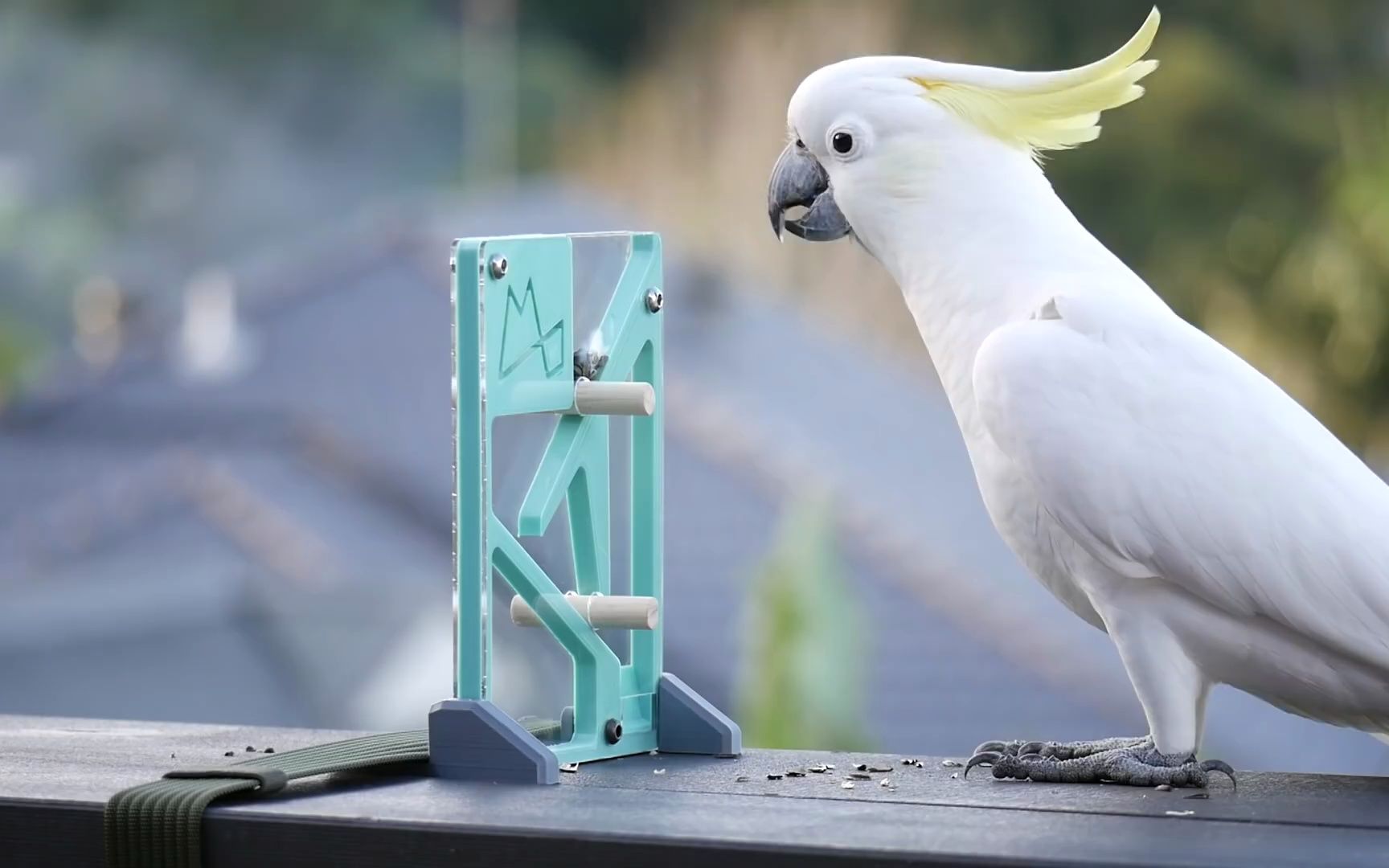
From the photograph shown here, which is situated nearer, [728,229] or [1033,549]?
[1033,549]

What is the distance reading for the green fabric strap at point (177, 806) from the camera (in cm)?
144

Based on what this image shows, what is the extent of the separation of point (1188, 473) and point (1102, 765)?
276 millimetres

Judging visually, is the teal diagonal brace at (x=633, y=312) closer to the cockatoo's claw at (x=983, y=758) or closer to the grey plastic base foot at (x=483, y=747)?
the grey plastic base foot at (x=483, y=747)

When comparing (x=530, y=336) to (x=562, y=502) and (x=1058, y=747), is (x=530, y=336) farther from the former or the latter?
(x=1058, y=747)

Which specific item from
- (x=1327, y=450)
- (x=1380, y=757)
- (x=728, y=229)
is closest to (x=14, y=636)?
(x=728, y=229)

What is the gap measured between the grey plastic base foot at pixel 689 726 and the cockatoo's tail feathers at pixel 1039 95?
630 millimetres

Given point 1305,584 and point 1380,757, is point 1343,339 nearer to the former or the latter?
point 1380,757

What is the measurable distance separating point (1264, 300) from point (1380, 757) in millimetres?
2771

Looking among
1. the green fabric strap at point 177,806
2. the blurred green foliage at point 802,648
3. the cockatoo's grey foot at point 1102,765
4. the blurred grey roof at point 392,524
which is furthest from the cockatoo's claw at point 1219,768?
the blurred grey roof at point 392,524

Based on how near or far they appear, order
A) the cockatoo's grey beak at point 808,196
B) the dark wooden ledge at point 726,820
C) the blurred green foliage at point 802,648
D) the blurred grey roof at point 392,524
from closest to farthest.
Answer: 1. the dark wooden ledge at point 726,820
2. the cockatoo's grey beak at point 808,196
3. the blurred green foliage at point 802,648
4. the blurred grey roof at point 392,524

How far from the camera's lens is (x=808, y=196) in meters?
1.89

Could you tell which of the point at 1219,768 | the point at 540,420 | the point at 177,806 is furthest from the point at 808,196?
the point at 177,806

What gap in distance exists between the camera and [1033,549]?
5.60 feet

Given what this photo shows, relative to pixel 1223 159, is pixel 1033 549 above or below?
below
